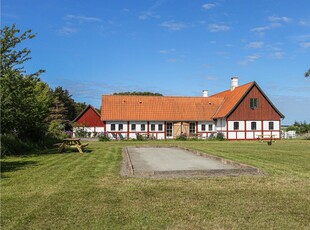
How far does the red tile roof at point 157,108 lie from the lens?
151ft

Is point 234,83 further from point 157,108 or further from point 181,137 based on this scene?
point 181,137

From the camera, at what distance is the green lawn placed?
567 centimetres

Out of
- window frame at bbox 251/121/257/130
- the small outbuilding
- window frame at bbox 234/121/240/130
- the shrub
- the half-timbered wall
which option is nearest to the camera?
the shrub

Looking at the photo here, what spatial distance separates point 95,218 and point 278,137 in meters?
42.8

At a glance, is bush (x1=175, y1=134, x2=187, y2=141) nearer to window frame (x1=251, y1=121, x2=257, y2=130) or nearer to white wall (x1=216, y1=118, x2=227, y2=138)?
white wall (x1=216, y1=118, x2=227, y2=138)

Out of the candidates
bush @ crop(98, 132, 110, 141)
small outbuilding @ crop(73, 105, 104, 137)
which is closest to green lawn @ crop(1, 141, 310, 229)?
bush @ crop(98, 132, 110, 141)

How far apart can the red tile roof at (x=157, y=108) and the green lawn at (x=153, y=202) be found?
35.6 m

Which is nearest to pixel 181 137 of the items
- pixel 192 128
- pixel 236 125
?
pixel 192 128

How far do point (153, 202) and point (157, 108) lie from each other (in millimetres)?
41135

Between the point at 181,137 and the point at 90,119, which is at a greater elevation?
the point at 90,119

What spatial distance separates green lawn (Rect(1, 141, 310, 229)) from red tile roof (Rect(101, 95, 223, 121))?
35.6 metres

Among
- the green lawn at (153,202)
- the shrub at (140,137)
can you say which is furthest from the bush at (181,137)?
the green lawn at (153,202)

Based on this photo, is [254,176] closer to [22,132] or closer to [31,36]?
[31,36]

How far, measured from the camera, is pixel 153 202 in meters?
6.98
